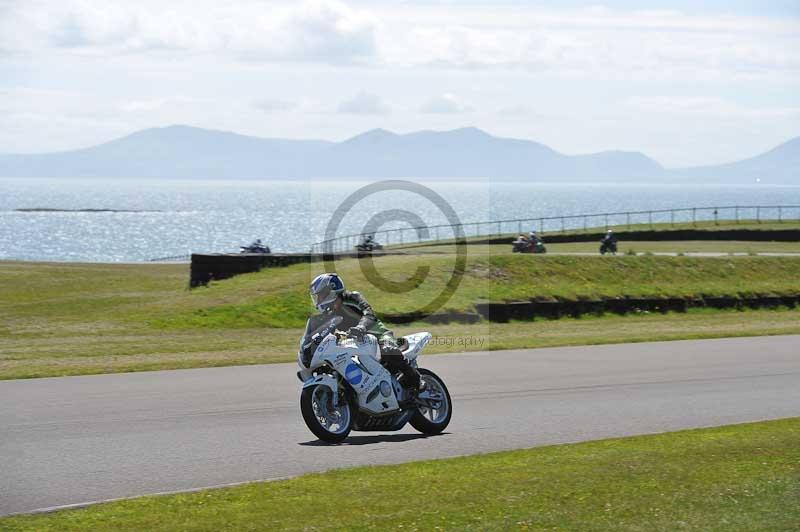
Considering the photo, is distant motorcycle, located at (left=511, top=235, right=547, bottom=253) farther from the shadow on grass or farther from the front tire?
the shadow on grass

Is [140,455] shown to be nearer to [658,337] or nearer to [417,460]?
[417,460]

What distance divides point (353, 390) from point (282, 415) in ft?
6.11

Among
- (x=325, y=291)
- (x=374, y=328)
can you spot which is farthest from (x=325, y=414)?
(x=325, y=291)

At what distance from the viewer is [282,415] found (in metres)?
13.4

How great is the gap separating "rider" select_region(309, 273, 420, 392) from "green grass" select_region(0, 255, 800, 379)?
7.28 metres

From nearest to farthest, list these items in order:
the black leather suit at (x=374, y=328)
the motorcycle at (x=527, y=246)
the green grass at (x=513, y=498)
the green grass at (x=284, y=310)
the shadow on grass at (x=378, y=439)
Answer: the green grass at (x=513, y=498) < the black leather suit at (x=374, y=328) < the shadow on grass at (x=378, y=439) < the green grass at (x=284, y=310) < the motorcycle at (x=527, y=246)

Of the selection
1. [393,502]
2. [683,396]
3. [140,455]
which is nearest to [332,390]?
[140,455]

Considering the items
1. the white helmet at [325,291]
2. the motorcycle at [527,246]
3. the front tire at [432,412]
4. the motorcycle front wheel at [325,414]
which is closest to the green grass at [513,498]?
the motorcycle front wheel at [325,414]

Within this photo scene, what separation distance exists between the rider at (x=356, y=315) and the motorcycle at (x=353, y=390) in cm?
8

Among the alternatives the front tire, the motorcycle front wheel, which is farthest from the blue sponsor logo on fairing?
the front tire

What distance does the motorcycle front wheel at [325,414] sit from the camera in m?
11.5

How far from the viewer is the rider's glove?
463 inches

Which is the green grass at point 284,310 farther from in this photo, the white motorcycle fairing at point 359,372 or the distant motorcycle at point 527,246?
the distant motorcycle at point 527,246

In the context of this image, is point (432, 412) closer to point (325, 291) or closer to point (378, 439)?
point (378, 439)
